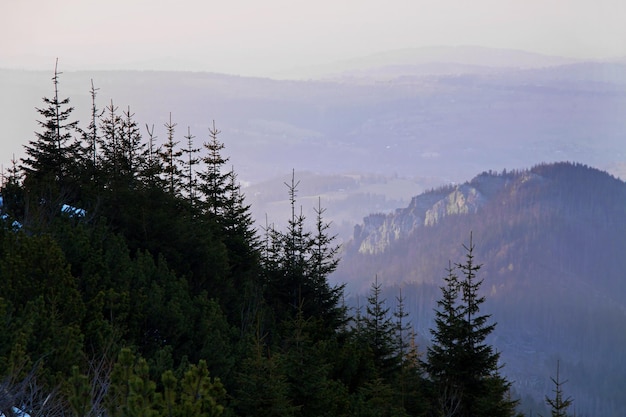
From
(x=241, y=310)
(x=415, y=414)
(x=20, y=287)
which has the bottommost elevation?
(x=415, y=414)

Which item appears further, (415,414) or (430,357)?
(430,357)

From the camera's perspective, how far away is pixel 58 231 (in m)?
19.5

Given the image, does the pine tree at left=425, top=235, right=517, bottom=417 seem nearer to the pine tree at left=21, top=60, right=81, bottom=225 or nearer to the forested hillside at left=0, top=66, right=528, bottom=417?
the forested hillside at left=0, top=66, right=528, bottom=417

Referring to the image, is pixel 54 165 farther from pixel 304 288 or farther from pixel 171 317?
pixel 171 317

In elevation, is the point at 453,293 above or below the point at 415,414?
above

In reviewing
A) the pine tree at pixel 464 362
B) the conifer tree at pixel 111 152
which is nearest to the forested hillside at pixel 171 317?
the pine tree at pixel 464 362

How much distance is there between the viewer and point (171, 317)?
60.1 feet

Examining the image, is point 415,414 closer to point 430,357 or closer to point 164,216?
point 430,357

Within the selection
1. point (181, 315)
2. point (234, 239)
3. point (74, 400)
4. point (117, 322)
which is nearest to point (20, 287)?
point (117, 322)

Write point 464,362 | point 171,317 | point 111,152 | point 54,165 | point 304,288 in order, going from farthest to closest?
point 111,152 → point 304,288 → point 54,165 → point 464,362 → point 171,317

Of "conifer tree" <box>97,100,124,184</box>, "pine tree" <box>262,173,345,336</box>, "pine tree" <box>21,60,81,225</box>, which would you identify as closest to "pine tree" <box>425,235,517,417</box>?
"pine tree" <box>262,173,345,336</box>

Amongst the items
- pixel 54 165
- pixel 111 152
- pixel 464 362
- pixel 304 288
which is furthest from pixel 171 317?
pixel 111 152

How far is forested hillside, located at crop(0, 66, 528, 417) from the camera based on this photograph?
10.4 m

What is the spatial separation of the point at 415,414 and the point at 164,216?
36.2 ft
